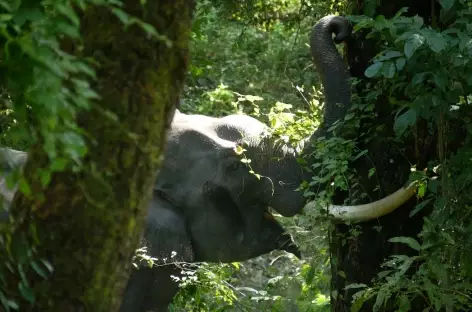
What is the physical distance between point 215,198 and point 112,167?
3.62 meters

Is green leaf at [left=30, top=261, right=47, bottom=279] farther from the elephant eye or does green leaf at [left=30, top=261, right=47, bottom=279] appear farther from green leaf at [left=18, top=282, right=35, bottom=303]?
the elephant eye

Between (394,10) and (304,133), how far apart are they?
2.69 feet

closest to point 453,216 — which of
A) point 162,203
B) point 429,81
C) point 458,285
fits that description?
point 458,285

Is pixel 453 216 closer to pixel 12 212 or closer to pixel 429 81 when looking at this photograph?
pixel 429 81

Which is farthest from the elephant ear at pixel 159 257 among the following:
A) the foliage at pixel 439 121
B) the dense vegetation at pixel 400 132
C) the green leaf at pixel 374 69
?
the green leaf at pixel 374 69

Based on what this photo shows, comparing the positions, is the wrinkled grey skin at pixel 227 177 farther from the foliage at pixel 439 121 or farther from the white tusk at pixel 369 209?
the foliage at pixel 439 121

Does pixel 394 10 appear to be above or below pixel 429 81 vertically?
above

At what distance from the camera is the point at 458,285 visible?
4.02 m

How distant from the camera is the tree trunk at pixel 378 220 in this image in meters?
4.75

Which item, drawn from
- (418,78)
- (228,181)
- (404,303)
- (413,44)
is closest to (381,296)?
(404,303)

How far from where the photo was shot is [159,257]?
18.6 feet

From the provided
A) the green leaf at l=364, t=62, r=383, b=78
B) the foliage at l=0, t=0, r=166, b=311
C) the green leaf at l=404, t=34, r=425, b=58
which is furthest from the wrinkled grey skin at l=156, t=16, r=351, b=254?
the foliage at l=0, t=0, r=166, b=311

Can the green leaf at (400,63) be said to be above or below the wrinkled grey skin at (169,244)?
above

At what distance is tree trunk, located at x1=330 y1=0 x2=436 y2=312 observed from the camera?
187 inches
